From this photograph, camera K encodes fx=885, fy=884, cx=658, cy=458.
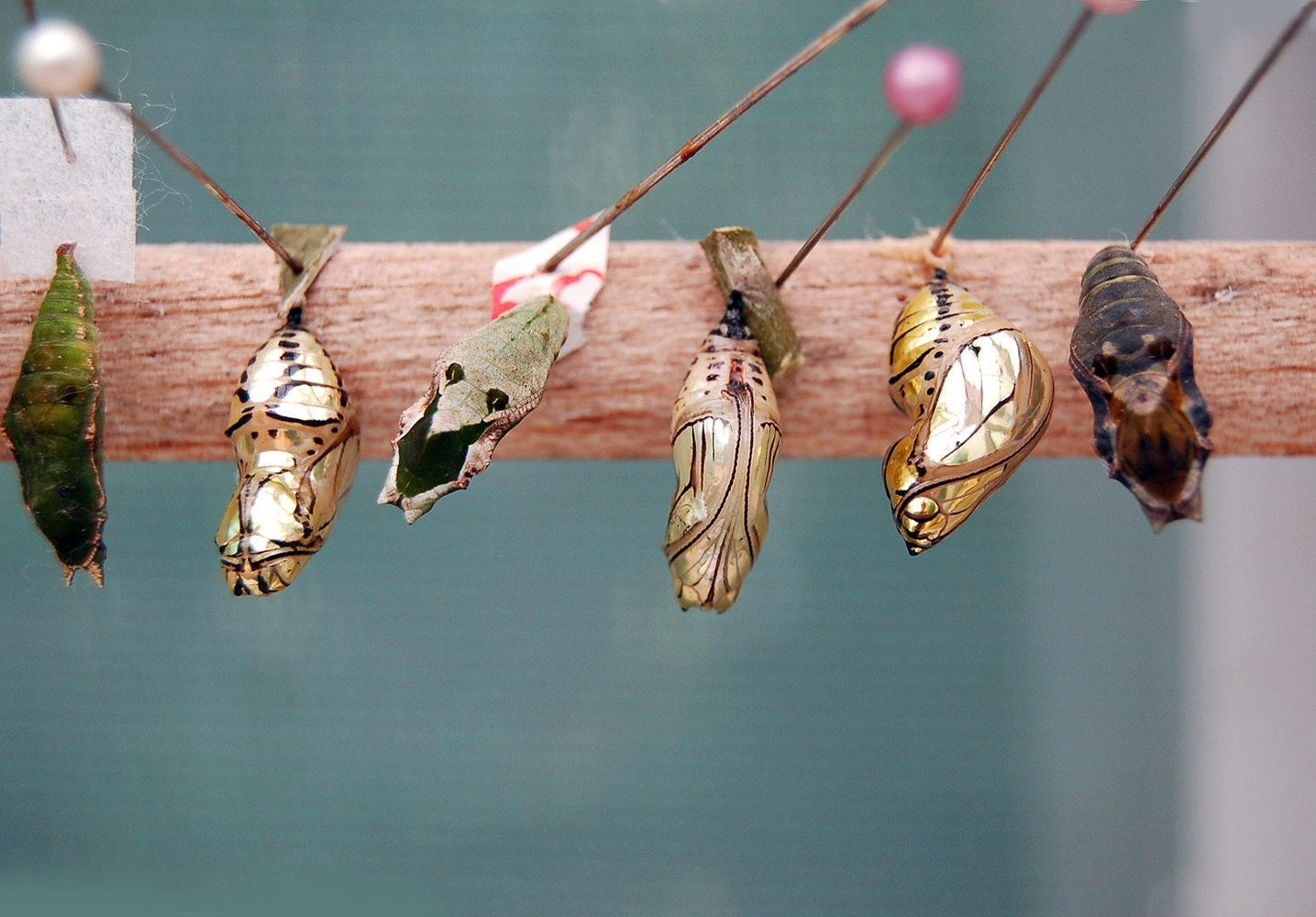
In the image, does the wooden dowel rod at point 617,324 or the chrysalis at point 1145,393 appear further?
the wooden dowel rod at point 617,324

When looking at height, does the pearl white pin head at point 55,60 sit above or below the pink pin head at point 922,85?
above

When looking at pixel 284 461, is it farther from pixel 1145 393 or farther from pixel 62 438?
pixel 1145 393

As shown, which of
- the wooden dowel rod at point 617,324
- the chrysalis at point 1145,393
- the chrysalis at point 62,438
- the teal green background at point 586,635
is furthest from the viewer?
the teal green background at point 586,635

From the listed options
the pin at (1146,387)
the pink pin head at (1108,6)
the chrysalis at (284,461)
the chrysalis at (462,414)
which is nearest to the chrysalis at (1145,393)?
the pin at (1146,387)

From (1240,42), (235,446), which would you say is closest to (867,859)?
(235,446)

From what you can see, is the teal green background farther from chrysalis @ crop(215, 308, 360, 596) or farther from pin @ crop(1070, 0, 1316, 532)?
pin @ crop(1070, 0, 1316, 532)

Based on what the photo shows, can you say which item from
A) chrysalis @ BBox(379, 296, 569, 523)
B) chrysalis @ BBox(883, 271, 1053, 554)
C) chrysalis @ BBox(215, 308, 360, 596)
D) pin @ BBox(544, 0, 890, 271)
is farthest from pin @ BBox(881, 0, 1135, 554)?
chrysalis @ BBox(215, 308, 360, 596)

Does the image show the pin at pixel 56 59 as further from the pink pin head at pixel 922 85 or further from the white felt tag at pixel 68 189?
the pink pin head at pixel 922 85
